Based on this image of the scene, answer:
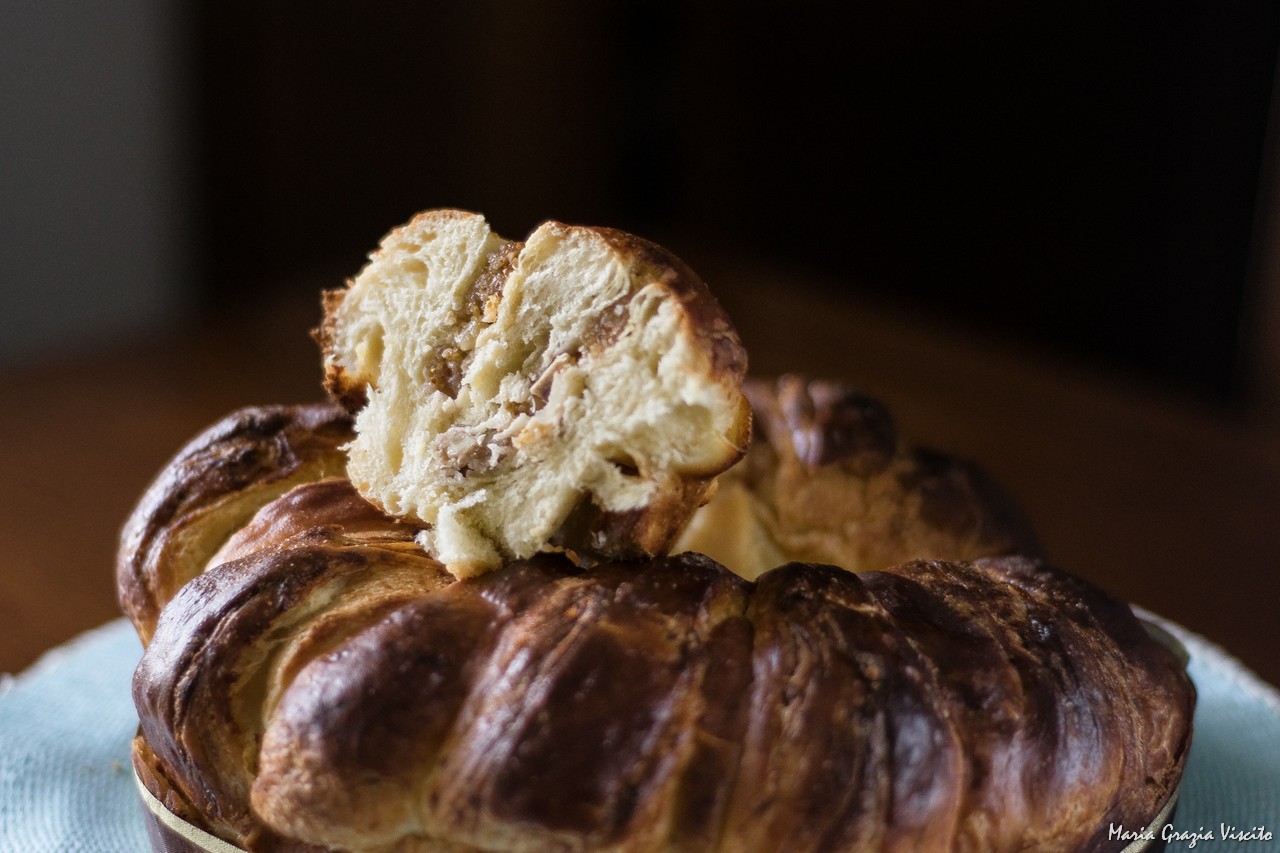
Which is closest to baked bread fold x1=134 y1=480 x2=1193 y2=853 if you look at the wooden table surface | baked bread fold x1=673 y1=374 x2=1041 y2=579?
baked bread fold x1=673 y1=374 x2=1041 y2=579

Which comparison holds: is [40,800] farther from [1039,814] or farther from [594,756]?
[1039,814]

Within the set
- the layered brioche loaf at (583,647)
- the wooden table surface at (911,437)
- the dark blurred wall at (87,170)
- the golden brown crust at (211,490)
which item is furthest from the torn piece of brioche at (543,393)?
the dark blurred wall at (87,170)

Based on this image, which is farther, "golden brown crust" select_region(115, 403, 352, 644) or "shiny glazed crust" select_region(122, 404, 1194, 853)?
"golden brown crust" select_region(115, 403, 352, 644)

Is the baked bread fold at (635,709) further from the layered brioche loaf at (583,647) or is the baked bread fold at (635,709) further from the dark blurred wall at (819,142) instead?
the dark blurred wall at (819,142)

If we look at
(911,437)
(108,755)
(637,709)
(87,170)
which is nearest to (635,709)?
(637,709)

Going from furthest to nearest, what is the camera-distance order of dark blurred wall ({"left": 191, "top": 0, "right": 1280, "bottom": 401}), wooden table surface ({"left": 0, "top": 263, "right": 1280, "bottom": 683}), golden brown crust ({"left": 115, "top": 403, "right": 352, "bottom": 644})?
dark blurred wall ({"left": 191, "top": 0, "right": 1280, "bottom": 401}), wooden table surface ({"left": 0, "top": 263, "right": 1280, "bottom": 683}), golden brown crust ({"left": 115, "top": 403, "right": 352, "bottom": 644})

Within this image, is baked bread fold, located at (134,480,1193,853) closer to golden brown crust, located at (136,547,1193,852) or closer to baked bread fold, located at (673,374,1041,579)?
golden brown crust, located at (136,547,1193,852)

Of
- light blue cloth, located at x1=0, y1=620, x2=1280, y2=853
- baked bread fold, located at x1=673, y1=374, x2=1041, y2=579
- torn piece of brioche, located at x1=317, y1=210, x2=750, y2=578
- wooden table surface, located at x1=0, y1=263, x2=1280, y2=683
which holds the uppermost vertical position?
torn piece of brioche, located at x1=317, y1=210, x2=750, y2=578

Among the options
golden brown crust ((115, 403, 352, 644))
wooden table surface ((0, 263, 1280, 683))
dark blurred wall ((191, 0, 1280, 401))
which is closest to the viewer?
golden brown crust ((115, 403, 352, 644))
